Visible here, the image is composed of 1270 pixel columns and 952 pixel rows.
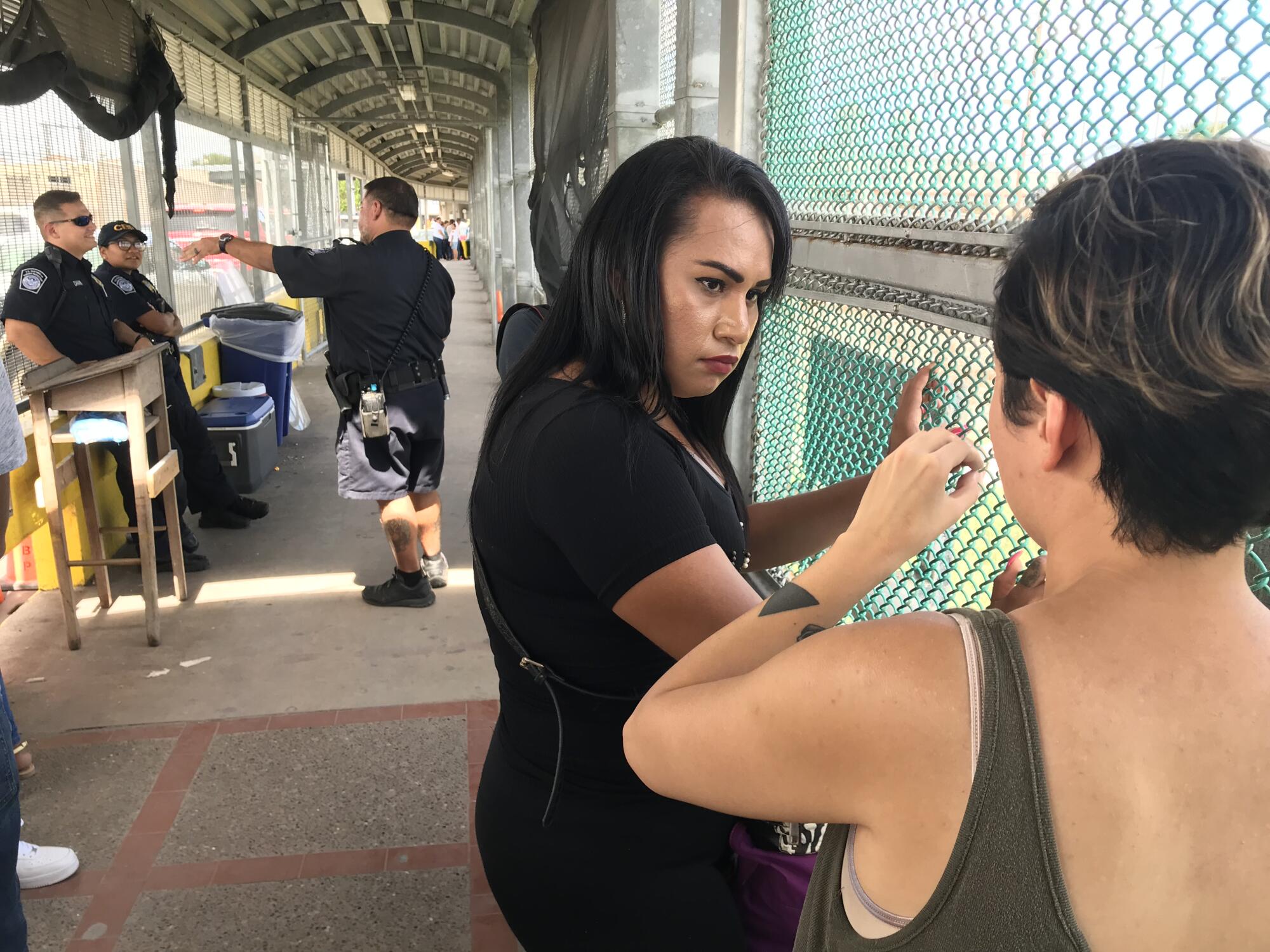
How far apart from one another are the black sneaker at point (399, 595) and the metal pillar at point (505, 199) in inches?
264

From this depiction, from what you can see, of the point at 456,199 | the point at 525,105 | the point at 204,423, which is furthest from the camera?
the point at 456,199

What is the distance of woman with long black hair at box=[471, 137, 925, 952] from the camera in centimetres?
127

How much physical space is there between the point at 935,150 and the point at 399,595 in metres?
3.86

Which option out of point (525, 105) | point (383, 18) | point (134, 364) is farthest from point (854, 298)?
point (525, 105)

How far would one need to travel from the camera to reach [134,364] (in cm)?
416

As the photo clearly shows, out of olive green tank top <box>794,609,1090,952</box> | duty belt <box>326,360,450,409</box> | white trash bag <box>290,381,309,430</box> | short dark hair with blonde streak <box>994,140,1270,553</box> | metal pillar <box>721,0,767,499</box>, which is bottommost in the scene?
white trash bag <box>290,381,309,430</box>

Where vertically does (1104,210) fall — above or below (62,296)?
above

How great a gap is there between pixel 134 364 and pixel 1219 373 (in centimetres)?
443

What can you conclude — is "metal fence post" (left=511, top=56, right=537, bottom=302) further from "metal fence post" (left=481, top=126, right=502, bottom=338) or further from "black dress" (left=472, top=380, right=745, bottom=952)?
"black dress" (left=472, top=380, right=745, bottom=952)

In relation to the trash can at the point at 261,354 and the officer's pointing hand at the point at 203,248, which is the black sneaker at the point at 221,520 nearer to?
the trash can at the point at 261,354

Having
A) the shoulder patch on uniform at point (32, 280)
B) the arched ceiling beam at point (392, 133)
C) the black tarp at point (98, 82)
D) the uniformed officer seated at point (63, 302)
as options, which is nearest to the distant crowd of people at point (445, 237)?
the arched ceiling beam at point (392, 133)

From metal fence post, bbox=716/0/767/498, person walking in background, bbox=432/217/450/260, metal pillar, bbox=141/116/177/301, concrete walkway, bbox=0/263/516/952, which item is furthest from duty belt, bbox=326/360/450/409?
person walking in background, bbox=432/217/450/260

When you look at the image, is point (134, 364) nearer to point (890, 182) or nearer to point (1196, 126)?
point (890, 182)

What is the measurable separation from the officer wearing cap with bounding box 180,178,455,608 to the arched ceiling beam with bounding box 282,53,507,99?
310 inches
